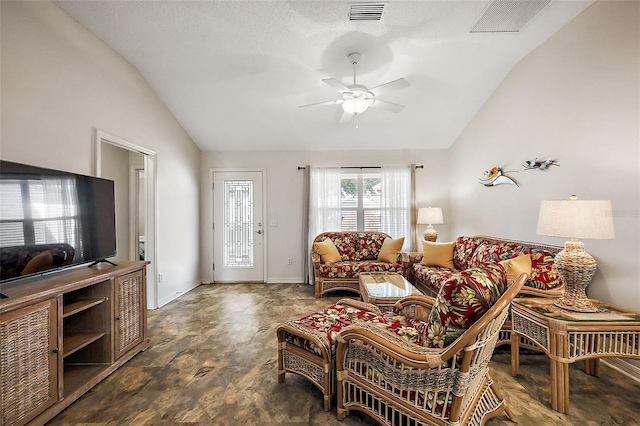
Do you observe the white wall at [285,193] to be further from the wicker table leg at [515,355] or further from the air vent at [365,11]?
the wicker table leg at [515,355]

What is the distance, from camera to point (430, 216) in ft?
14.7

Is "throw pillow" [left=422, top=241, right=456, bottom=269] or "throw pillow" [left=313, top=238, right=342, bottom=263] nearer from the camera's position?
"throw pillow" [left=422, top=241, right=456, bottom=269]

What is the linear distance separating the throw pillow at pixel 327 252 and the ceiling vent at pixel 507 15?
3.21 m

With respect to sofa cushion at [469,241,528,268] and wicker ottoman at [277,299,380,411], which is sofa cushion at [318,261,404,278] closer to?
sofa cushion at [469,241,528,268]

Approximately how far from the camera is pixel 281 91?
11.8 feet

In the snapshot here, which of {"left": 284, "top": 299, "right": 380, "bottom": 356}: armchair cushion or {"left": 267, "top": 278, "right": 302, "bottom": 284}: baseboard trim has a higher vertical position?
{"left": 284, "top": 299, "right": 380, "bottom": 356}: armchair cushion

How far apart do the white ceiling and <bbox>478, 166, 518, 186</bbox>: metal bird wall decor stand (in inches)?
40.3

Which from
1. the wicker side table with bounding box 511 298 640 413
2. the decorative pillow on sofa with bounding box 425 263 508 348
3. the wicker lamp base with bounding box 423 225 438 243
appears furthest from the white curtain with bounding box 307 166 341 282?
the decorative pillow on sofa with bounding box 425 263 508 348

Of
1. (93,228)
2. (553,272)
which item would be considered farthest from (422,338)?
(93,228)

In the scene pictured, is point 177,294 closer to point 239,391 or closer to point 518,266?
point 239,391

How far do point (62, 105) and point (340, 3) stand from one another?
2483 millimetres

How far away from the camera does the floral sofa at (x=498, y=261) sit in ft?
7.83

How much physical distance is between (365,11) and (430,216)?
314cm

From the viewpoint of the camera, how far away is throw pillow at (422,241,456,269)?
3.87 meters
